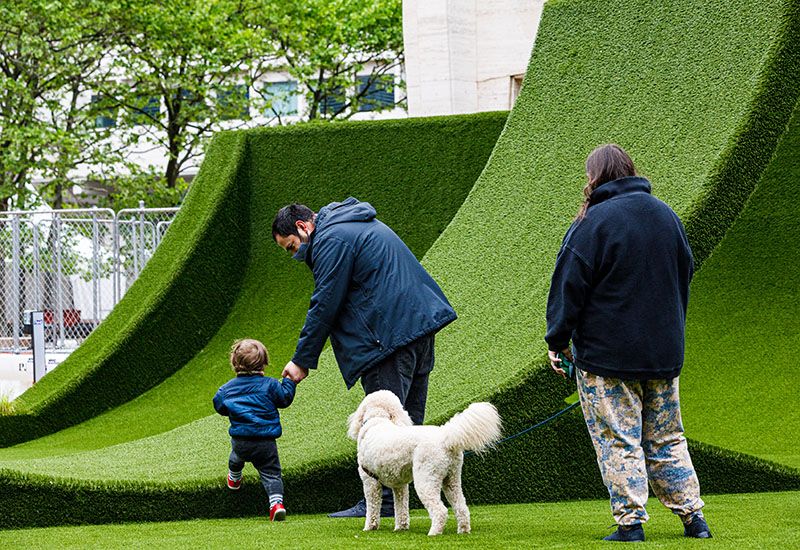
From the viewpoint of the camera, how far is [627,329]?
446cm

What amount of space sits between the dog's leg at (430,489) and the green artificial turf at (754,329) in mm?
4028

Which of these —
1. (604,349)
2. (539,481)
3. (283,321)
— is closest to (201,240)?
(283,321)

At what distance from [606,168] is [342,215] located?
1549mm

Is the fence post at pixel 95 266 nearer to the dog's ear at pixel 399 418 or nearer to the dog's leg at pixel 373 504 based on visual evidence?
Answer: the dog's leg at pixel 373 504

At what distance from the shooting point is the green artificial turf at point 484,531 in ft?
15.1

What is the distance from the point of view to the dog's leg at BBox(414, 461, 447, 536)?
15.5 feet

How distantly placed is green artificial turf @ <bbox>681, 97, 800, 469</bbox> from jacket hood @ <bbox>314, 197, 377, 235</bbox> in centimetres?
375

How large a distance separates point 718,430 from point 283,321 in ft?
13.7

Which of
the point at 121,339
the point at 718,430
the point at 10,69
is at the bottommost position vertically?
the point at 718,430

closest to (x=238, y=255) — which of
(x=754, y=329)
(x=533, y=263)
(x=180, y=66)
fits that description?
(x=533, y=263)

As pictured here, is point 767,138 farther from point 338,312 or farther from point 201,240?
point 201,240

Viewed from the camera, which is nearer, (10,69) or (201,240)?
(201,240)

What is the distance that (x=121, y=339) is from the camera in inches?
403

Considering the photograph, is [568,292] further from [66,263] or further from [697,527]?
[66,263]
